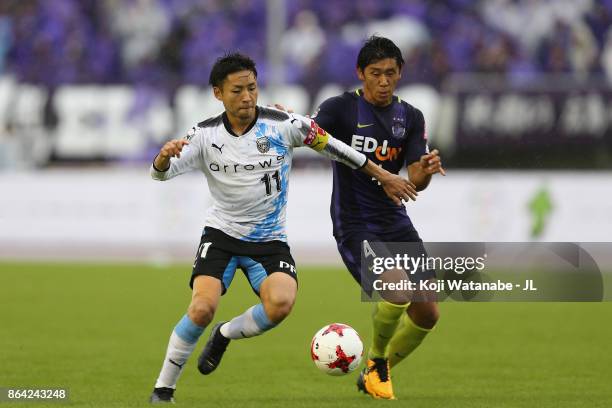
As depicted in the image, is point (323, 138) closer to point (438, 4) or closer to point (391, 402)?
point (391, 402)

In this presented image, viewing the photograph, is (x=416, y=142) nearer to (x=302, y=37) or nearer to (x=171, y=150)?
(x=171, y=150)

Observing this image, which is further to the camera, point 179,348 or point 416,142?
point 416,142

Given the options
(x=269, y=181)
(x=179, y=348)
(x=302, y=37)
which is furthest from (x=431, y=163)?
(x=302, y=37)

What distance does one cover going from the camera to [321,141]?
24.1 ft

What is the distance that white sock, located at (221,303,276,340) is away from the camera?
7.26m

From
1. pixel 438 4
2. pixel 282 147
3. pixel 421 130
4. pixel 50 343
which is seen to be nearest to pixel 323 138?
pixel 282 147

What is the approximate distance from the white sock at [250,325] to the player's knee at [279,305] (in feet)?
0.26

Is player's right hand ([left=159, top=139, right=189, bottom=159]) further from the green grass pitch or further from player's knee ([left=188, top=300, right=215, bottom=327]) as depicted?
the green grass pitch

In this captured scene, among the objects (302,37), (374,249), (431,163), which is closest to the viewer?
(431,163)

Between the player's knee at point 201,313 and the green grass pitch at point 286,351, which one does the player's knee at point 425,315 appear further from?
the player's knee at point 201,313

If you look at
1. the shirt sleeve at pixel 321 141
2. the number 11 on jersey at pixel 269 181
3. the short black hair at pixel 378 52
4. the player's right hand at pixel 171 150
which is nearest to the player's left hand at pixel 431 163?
the shirt sleeve at pixel 321 141

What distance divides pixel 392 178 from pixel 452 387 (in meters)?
1.70

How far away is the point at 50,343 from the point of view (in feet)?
33.6

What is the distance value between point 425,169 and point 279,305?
4.21 feet
